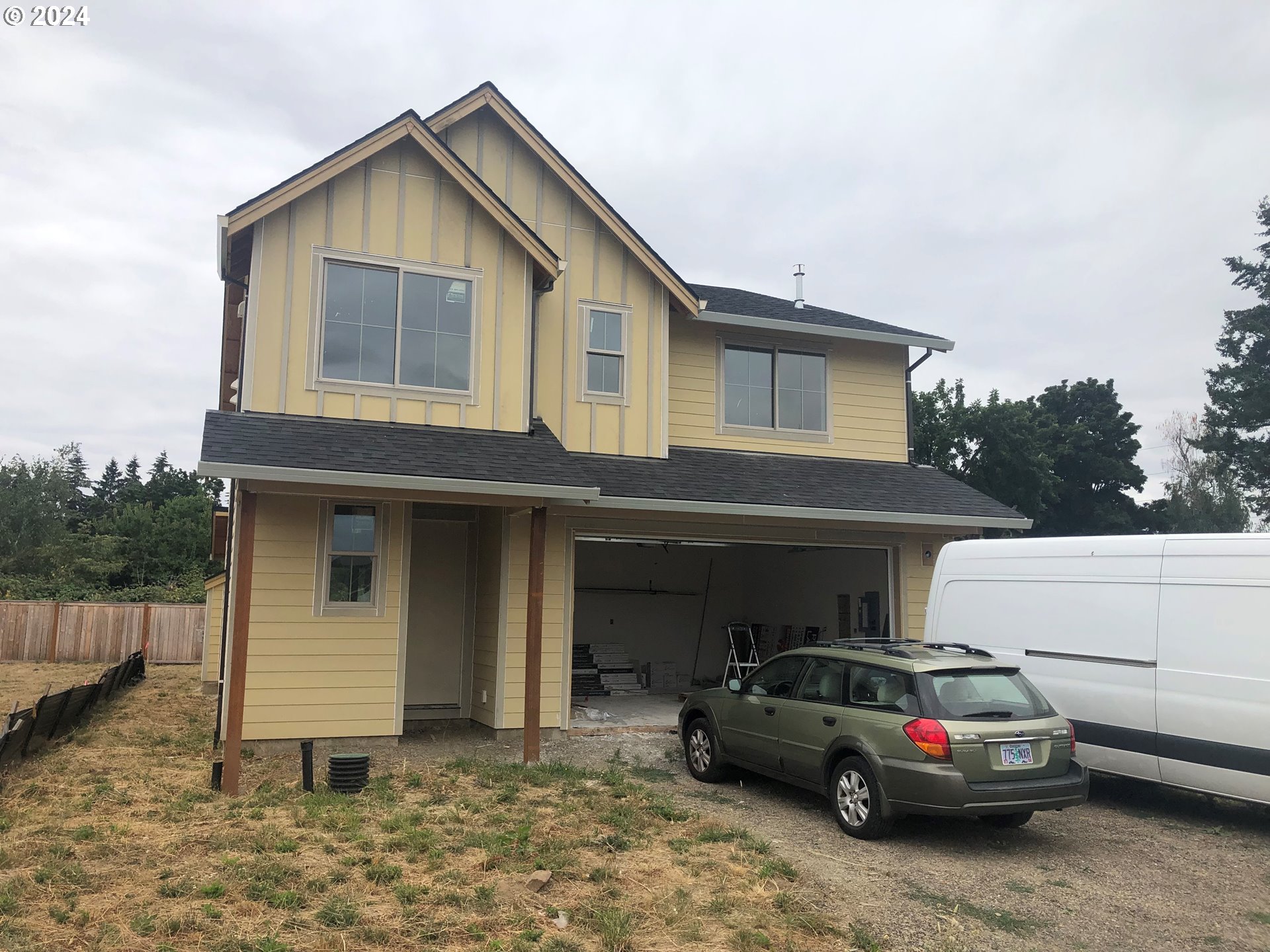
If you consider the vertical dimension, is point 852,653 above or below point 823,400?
below

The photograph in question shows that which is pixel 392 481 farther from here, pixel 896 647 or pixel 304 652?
pixel 896 647

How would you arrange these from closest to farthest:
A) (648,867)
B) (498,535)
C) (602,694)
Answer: (648,867), (498,535), (602,694)

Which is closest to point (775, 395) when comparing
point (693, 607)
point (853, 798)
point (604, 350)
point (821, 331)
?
point (821, 331)

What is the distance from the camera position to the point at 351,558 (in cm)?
1036

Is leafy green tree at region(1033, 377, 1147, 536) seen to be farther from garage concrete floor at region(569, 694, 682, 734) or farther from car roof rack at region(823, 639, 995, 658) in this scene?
car roof rack at region(823, 639, 995, 658)

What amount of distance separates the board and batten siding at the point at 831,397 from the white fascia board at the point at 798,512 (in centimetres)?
185

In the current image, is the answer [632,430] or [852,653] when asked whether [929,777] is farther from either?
[632,430]

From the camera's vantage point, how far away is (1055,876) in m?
6.32

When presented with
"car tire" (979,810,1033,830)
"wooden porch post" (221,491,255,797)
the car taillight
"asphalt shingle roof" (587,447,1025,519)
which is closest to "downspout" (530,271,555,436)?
"asphalt shingle roof" (587,447,1025,519)

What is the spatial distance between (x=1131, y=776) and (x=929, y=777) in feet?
9.05

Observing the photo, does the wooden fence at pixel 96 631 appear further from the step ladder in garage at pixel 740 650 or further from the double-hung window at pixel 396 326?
the double-hung window at pixel 396 326

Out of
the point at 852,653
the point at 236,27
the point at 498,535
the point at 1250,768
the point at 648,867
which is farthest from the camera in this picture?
the point at 498,535

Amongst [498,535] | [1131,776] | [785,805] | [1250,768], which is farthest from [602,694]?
[1250,768]

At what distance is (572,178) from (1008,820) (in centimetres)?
948
